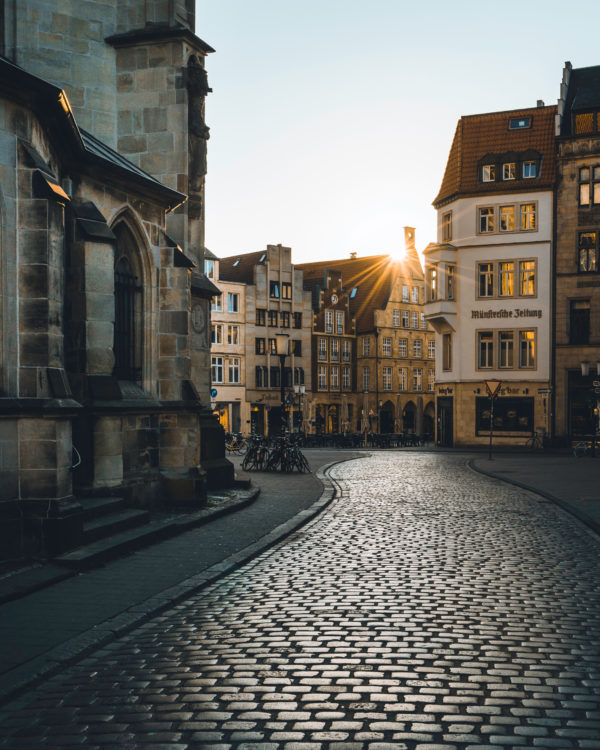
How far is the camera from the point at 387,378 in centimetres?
7550

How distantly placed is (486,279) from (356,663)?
41.4 m

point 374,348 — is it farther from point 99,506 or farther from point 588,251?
point 99,506

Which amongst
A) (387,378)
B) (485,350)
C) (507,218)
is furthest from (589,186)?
(387,378)

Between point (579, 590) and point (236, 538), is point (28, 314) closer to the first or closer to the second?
point (236, 538)

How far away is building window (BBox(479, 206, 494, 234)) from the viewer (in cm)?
4550

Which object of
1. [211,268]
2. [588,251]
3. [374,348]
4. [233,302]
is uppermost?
[211,268]

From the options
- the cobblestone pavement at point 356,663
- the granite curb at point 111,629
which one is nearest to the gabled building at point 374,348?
the granite curb at point 111,629

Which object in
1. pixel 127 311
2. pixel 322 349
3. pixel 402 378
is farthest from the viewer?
pixel 402 378

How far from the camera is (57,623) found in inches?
279

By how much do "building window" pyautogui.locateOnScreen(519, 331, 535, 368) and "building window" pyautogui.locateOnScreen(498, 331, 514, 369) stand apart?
459 mm

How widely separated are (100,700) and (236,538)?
630cm

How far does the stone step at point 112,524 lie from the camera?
10.5 meters

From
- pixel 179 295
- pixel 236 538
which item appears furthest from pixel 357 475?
Answer: pixel 236 538

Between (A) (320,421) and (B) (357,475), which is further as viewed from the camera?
(A) (320,421)
